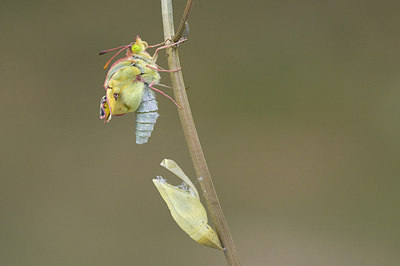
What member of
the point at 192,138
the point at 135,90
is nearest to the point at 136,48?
the point at 135,90

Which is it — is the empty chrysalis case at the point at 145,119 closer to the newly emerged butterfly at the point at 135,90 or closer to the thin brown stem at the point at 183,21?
the newly emerged butterfly at the point at 135,90

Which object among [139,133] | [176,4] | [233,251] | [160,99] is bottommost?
[233,251]

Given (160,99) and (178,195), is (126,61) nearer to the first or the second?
(178,195)

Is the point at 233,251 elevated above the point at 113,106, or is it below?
below

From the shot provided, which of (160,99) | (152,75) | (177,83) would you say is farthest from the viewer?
(160,99)

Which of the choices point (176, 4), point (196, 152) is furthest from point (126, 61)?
point (176, 4)

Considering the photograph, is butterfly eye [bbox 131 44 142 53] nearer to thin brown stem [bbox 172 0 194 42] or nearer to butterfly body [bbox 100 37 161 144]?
butterfly body [bbox 100 37 161 144]

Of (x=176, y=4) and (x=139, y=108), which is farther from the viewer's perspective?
(x=176, y=4)

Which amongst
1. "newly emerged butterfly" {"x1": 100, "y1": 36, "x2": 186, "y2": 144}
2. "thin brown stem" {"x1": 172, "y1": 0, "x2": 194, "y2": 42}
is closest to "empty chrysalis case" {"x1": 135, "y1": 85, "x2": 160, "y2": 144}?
"newly emerged butterfly" {"x1": 100, "y1": 36, "x2": 186, "y2": 144}
